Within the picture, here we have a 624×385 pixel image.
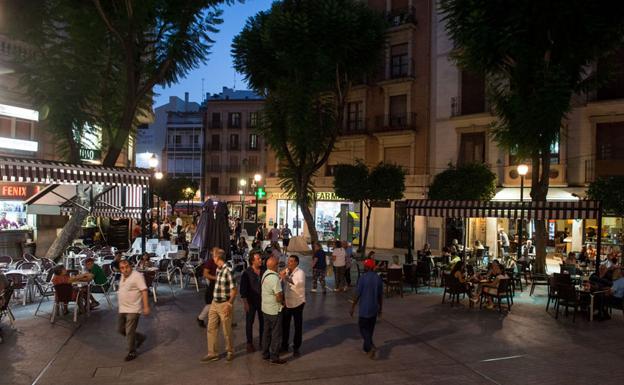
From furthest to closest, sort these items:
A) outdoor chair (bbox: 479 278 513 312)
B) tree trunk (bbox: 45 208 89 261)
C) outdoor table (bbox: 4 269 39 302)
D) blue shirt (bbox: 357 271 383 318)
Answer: tree trunk (bbox: 45 208 89 261) → outdoor chair (bbox: 479 278 513 312) → outdoor table (bbox: 4 269 39 302) → blue shirt (bbox: 357 271 383 318)

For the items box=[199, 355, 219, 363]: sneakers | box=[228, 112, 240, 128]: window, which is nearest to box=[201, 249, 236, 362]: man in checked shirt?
box=[199, 355, 219, 363]: sneakers

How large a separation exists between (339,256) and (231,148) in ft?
151

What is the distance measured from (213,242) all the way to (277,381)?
8.50m

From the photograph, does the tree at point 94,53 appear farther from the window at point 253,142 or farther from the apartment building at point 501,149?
the window at point 253,142

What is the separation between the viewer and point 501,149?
21594 mm

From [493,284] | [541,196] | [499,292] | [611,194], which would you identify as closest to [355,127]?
[541,196]

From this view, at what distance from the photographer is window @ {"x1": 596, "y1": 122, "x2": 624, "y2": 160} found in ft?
72.4

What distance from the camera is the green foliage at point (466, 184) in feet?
71.9

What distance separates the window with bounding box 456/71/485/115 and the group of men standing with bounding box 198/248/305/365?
21358 mm

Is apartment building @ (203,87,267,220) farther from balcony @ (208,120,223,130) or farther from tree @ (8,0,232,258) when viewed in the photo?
tree @ (8,0,232,258)

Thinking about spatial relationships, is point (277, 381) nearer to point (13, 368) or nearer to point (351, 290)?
point (13, 368)

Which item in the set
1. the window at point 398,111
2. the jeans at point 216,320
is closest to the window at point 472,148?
the window at point 398,111

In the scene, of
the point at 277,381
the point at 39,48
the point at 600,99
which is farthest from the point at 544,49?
the point at 39,48

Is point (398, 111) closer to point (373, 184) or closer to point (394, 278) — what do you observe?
point (373, 184)
